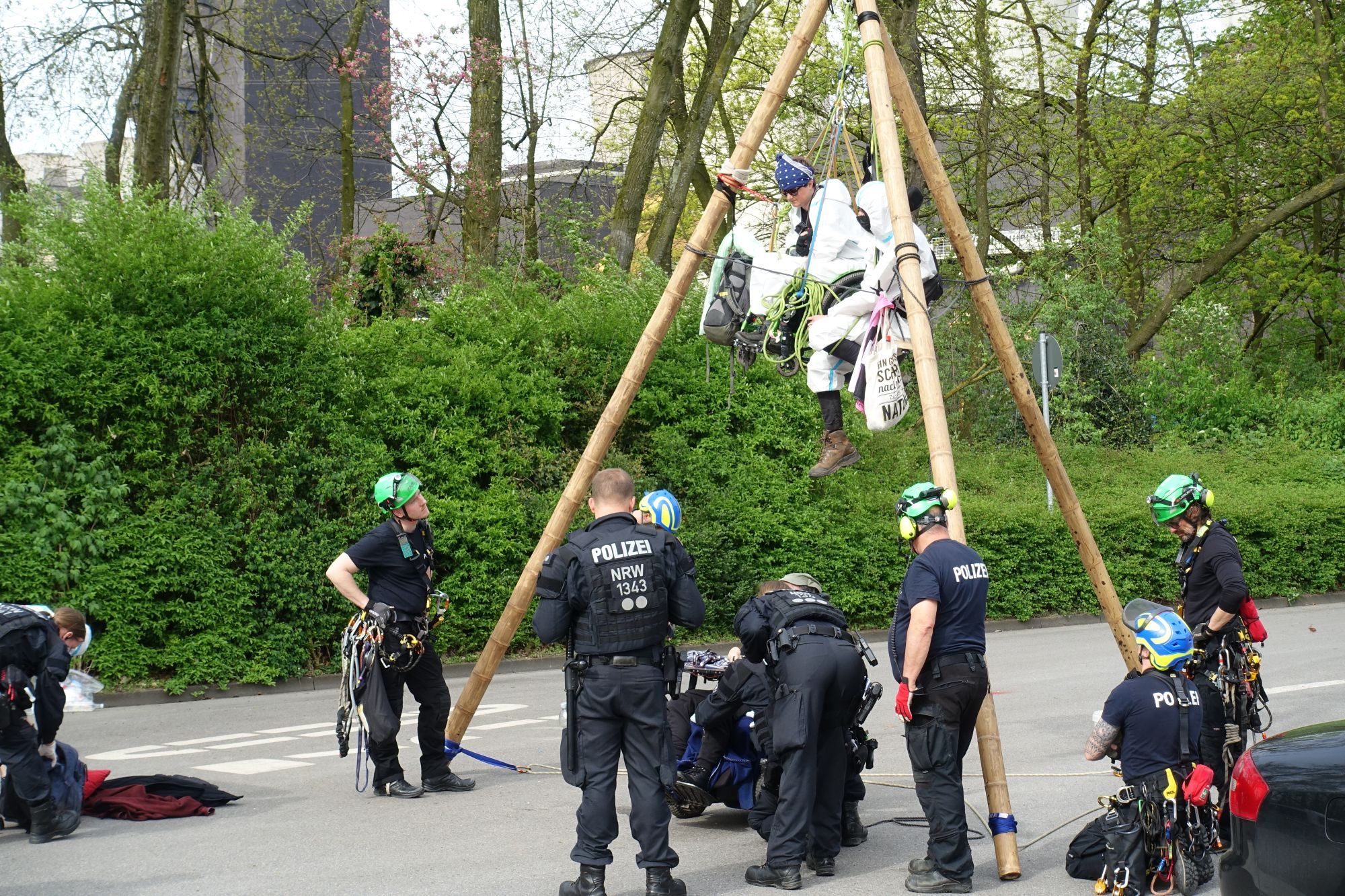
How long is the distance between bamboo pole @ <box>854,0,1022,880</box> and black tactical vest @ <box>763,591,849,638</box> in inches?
29.2

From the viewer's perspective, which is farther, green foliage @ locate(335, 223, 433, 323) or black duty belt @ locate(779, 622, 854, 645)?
green foliage @ locate(335, 223, 433, 323)

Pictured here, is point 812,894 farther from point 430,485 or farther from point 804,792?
point 430,485

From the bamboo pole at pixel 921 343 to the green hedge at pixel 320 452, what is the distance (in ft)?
27.4

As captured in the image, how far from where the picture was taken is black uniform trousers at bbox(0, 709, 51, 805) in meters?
6.98

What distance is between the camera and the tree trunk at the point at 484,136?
18.1 metres

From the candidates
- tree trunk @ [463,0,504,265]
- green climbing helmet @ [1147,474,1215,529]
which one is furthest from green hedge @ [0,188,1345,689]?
green climbing helmet @ [1147,474,1215,529]

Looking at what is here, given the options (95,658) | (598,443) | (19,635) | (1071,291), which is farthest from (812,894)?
(1071,291)

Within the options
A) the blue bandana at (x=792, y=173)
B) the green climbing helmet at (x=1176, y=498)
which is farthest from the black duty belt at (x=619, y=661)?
the green climbing helmet at (x=1176, y=498)

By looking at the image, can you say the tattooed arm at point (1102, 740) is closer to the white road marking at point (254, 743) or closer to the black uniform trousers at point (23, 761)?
the black uniform trousers at point (23, 761)

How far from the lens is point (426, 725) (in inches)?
332

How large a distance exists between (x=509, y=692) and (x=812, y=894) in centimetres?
743

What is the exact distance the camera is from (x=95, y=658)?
12.4 metres

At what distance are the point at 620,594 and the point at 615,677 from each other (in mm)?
383

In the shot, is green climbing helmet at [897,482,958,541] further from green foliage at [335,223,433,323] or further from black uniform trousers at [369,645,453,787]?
green foliage at [335,223,433,323]
